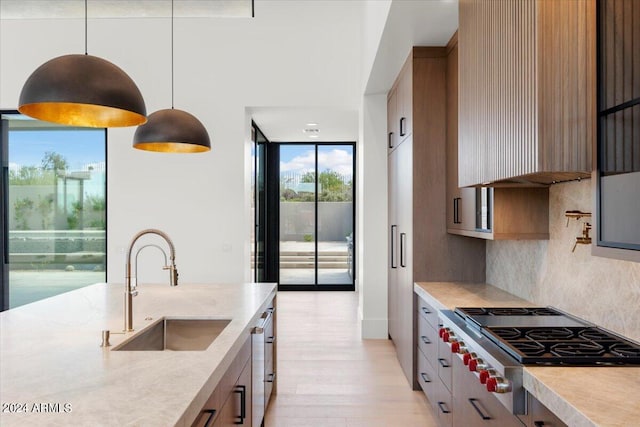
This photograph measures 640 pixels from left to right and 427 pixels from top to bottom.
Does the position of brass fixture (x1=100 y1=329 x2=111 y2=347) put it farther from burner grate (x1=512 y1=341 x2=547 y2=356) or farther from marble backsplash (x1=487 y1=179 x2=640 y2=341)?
marble backsplash (x1=487 y1=179 x2=640 y2=341)

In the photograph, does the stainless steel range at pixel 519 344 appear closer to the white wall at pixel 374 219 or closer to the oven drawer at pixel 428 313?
the oven drawer at pixel 428 313

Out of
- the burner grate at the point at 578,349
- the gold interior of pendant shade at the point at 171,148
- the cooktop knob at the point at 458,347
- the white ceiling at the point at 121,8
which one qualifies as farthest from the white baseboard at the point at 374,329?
the white ceiling at the point at 121,8

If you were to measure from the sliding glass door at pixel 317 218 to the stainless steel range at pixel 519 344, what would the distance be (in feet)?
17.9

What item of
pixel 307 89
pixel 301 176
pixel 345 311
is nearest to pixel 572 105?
pixel 307 89

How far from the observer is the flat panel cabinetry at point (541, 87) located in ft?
5.01

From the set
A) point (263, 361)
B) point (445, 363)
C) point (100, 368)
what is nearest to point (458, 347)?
point (445, 363)

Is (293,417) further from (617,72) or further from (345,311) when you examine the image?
(345,311)

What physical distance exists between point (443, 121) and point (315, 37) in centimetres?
253

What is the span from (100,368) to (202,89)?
14.1 ft

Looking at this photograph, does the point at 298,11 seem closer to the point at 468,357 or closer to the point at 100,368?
the point at 468,357

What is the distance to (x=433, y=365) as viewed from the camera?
277cm

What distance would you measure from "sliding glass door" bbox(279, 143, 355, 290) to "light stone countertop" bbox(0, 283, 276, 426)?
17.3 feet

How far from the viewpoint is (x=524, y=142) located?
5.43 feet

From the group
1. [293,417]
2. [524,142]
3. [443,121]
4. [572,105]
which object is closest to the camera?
[572,105]
